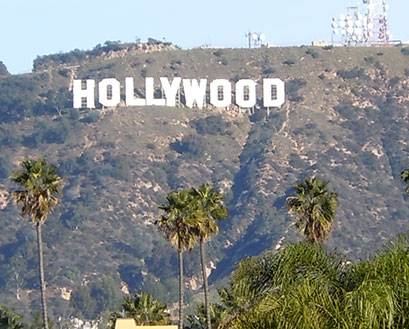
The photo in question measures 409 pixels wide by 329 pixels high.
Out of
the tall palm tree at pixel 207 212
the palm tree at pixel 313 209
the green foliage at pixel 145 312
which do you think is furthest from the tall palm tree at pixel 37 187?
the palm tree at pixel 313 209

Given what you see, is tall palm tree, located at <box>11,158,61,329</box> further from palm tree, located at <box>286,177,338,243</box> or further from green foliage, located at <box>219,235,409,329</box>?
green foliage, located at <box>219,235,409,329</box>

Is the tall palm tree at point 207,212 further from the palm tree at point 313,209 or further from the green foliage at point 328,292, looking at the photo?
the green foliage at point 328,292

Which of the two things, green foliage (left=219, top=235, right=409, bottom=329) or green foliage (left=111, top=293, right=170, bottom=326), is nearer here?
green foliage (left=219, top=235, right=409, bottom=329)

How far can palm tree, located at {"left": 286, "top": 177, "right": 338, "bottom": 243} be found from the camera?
84.2 meters

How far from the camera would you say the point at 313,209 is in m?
84.7

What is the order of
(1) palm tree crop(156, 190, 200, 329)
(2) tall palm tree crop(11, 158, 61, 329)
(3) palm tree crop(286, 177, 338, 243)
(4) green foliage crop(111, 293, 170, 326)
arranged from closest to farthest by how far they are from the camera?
(3) palm tree crop(286, 177, 338, 243) → (1) palm tree crop(156, 190, 200, 329) → (2) tall palm tree crop(11, 158, 61, 329) → (4) green foliage crop(111, 293, 170, 326)

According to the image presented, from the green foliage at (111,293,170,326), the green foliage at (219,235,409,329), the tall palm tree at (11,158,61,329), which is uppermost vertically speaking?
the green foliage at (219,235,409,329)

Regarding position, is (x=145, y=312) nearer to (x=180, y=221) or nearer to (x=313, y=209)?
(x=180, y=221)

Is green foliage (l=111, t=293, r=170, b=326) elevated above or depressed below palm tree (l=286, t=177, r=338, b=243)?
below

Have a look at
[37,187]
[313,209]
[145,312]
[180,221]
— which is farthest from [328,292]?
[145,312]

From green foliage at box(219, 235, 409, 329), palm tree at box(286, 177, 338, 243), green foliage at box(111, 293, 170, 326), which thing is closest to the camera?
green foliage at box(219, 235, 409, 329)

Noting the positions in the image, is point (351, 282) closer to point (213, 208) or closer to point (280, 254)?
point (280, 254)

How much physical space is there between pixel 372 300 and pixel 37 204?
6387 cm

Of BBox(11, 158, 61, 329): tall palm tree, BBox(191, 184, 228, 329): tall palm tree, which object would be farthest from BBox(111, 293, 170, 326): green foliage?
BBox(11, 158, 61, 329): tall palm tree
